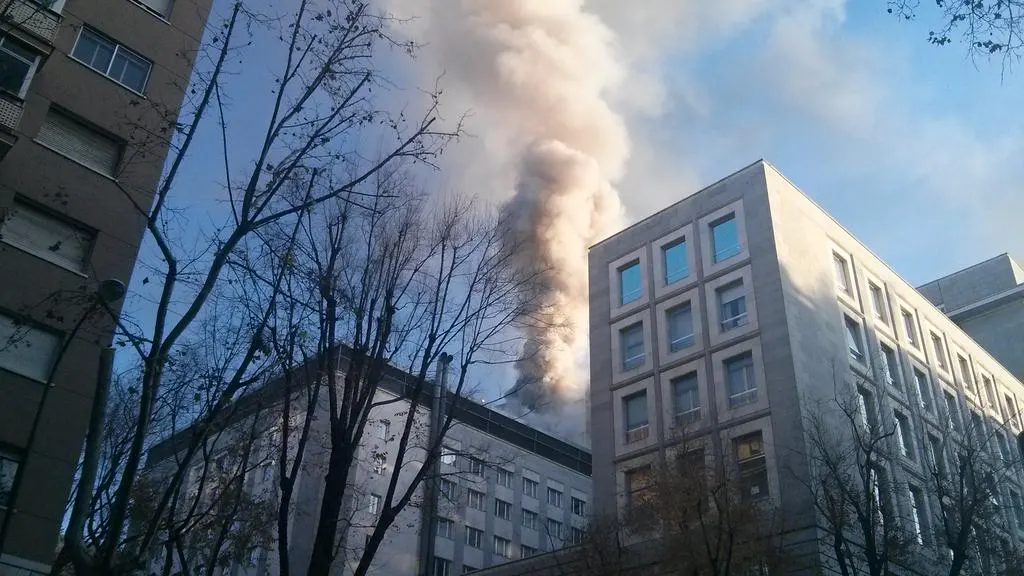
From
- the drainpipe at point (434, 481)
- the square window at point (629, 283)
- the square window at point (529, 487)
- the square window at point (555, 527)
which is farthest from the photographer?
the square window at point (529, 487)

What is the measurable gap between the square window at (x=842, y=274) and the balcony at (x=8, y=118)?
29471mm

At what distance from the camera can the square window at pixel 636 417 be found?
3419 cm

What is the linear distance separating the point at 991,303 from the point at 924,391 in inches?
869

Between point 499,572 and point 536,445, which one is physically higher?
point 536,445

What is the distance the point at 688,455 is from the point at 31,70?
18.3 m

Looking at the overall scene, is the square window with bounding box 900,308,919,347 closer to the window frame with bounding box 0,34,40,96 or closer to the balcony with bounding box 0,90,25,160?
the window frame with bounding box 0,34,40,96

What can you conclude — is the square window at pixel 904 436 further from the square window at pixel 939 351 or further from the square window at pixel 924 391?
the square window at pixel 939 351

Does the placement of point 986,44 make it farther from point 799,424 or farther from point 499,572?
point 499,572

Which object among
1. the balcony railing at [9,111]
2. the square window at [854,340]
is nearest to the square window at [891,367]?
the square window at [854,340]

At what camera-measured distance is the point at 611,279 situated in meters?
39.1

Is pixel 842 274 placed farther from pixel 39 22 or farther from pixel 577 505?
pixel 39 22

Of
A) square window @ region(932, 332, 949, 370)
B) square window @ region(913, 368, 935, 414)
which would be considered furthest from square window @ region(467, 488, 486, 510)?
square window @ region(932, 332, 949, 370)

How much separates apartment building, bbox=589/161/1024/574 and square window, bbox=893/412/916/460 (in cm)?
8

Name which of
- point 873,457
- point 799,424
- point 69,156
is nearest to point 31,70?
point 69,156
